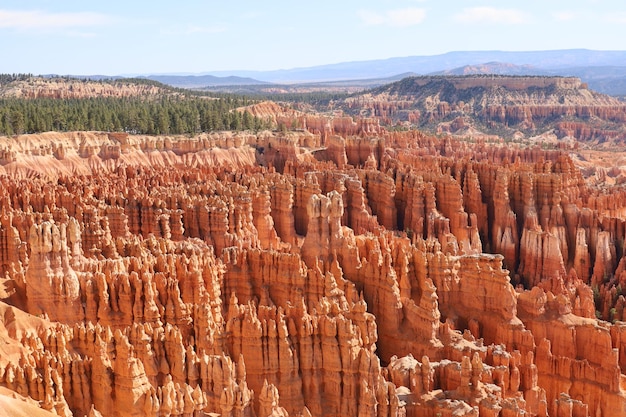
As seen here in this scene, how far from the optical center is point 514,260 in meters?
50.2

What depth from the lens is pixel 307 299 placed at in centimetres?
2911

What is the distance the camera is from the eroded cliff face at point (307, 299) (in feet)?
71.1

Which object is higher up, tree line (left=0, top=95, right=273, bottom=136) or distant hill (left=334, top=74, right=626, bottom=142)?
tree line (left=0, top=95, right=273, bottom=136)

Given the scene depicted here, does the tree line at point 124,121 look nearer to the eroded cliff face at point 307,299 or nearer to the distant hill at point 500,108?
the eroded cliff face at point 307,299

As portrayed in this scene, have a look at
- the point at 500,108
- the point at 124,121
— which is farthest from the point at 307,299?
the point at 500,108

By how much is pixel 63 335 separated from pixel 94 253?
9.55 metres

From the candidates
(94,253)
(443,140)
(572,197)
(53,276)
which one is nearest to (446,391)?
(53,276)

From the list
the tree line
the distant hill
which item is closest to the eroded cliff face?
the tree line

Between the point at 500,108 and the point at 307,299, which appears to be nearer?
the point at 307,299

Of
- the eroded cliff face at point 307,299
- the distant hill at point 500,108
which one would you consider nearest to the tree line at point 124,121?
the eroded cliff face at point 307,299

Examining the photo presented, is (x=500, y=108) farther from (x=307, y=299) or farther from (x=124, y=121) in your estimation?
(x=307, y=299)

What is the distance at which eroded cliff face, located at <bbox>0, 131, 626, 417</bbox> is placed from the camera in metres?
21.7

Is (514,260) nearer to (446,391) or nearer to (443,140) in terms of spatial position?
(446,391)

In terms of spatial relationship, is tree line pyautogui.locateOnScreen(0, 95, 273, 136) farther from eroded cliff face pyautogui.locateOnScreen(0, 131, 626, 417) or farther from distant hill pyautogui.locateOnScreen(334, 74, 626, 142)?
distant hill pyautogui.locateOnScreen(334, 74, 626, 142)
